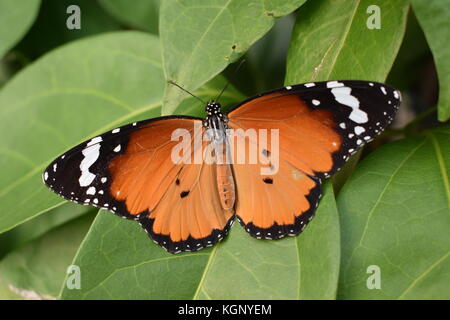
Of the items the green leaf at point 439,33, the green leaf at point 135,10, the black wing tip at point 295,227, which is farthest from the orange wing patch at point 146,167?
the green leaf at point 135,10

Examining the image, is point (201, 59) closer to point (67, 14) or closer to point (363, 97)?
point (363, 97)

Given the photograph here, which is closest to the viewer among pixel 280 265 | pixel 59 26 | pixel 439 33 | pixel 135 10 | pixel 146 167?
pixel 439 33

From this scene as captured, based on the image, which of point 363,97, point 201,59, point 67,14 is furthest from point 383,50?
point 67,14

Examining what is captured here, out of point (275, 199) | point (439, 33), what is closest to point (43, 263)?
point (275, 199)

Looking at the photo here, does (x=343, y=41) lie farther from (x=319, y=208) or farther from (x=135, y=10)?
(x=135, y=10)

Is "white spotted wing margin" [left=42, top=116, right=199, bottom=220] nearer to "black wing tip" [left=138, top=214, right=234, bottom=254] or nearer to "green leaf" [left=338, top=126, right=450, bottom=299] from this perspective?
"black wing tip" [left=138, top=214, right=234, bottom=254]

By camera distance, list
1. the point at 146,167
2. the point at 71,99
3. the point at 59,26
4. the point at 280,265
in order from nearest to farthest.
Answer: the point at 280,265
the point at 146,167
the point at 71,99
the point at 59,26
